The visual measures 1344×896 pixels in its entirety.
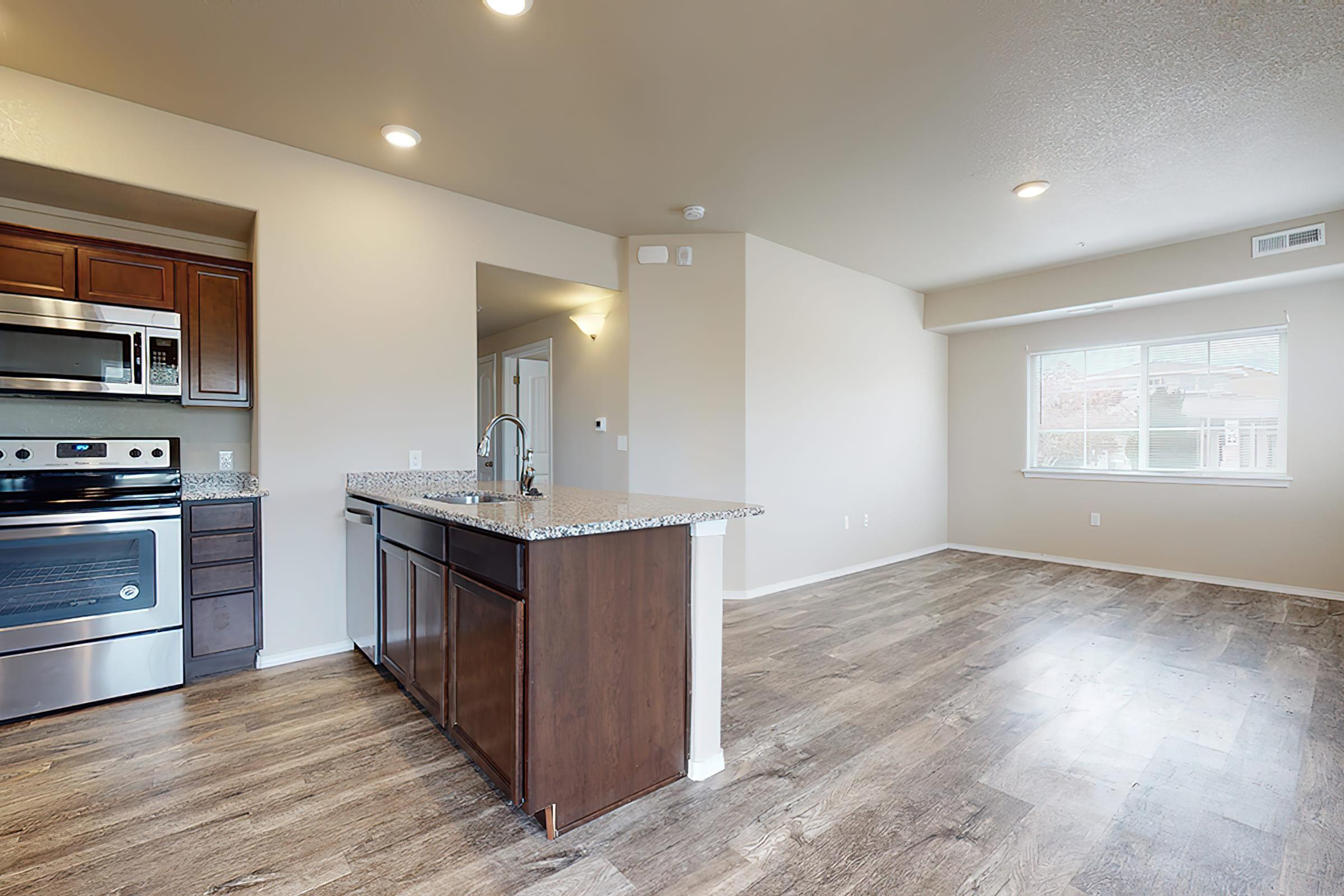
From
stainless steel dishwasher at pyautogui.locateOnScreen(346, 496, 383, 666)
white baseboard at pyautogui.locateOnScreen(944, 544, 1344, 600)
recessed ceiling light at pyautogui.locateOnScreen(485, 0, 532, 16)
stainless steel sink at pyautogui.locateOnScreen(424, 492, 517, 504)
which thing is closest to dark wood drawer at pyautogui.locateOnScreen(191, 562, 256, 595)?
stainless steel dishwasher at pyautogui.locateOnScreen(346, 496, 383, 666)

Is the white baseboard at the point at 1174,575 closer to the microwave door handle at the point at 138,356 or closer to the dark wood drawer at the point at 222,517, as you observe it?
the dark wood drawer at the point at 222,517

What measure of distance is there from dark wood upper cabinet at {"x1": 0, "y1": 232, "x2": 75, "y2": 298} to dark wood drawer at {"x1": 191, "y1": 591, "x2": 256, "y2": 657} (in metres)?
1.53

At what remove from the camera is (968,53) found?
2439mm

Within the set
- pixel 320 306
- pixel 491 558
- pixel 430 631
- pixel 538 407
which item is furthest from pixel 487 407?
pixel 491 558

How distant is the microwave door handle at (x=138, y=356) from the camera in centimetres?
287

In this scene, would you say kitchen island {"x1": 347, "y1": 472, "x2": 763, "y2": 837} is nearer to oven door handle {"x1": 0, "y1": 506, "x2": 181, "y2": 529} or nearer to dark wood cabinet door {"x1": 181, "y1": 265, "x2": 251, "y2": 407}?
oven door handle {"x1": 0, "y1": 506, "x2": 181, "y2": 529}

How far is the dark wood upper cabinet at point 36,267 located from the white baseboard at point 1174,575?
7332 mm

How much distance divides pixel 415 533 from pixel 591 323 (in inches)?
114

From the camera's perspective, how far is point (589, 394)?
16.5 ft

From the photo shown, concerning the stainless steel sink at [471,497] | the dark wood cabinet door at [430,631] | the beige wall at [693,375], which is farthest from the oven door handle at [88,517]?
the beige wall at [693,375]

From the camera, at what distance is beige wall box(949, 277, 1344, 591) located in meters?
4.57

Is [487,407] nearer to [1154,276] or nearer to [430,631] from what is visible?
[430,631]

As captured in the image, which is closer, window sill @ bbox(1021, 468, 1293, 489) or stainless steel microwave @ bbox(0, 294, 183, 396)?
stainless steel microwave @ bbox(0, 294, 183, 396)

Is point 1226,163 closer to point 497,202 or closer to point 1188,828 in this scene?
point 1188,828
